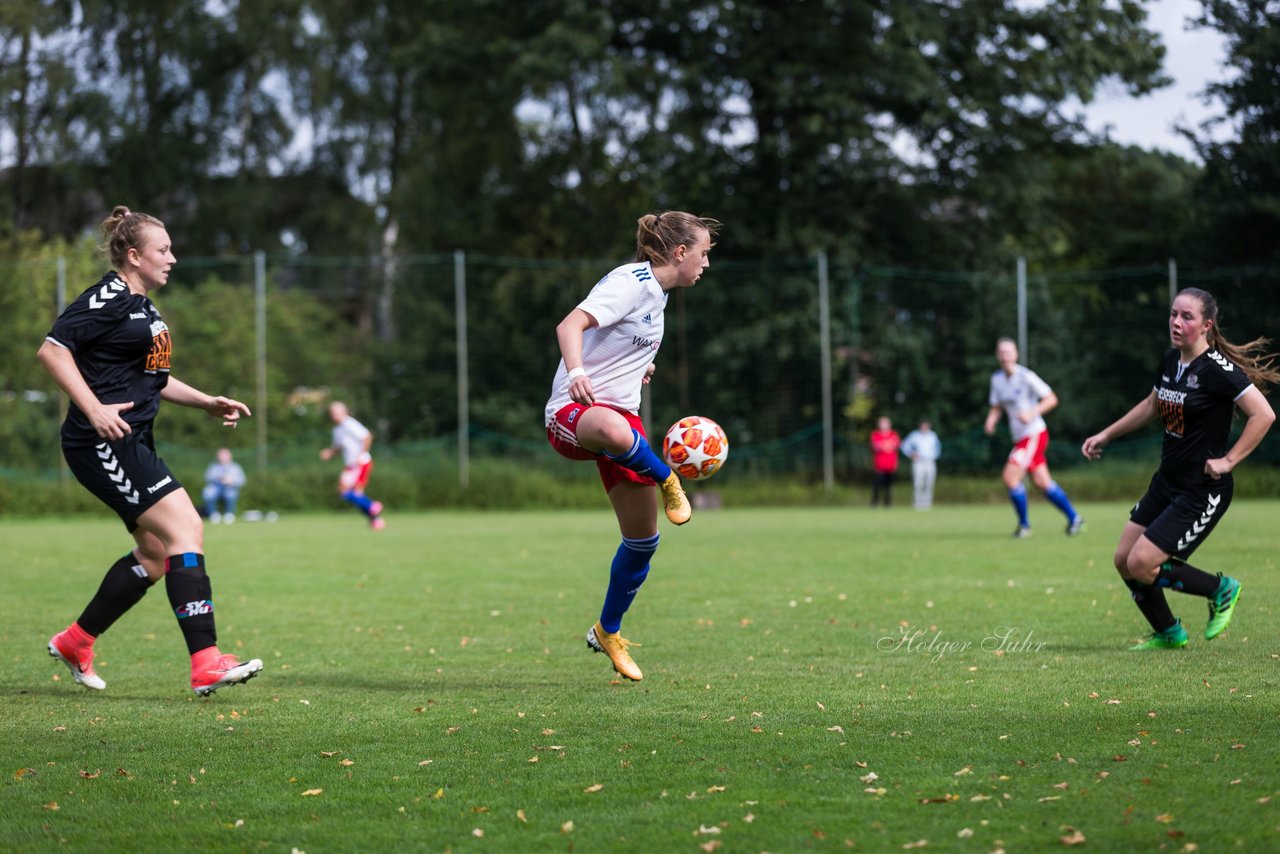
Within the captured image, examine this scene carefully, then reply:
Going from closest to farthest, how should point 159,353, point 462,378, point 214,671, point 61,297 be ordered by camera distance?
point 214,671
point 159,353
point 61,297
point 462,378

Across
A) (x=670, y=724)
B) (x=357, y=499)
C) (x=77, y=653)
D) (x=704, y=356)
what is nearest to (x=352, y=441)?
(x=357, y=499)

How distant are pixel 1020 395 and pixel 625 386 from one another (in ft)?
34.7

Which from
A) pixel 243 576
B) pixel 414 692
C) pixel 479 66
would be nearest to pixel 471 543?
pixel 243 576

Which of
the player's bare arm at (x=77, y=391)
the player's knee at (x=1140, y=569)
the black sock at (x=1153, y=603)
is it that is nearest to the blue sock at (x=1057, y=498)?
the black sock at (x=1153, y=603)

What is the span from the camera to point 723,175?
32219 mm

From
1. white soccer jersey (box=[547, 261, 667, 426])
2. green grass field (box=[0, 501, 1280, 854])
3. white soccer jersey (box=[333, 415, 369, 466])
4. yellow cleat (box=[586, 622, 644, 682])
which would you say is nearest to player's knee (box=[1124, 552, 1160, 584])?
green grass field (box=[0, 501, 1280, 854])

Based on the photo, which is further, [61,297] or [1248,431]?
[61,297]

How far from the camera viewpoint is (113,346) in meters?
6.04

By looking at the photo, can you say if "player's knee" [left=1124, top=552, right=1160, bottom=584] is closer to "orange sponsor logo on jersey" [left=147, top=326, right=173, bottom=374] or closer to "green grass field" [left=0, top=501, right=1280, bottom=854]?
"green grass field" [left=0, top=501, right=1280, bottom=854]

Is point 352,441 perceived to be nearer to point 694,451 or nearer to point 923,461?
point 923,461

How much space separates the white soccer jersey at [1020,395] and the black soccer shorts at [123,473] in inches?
450

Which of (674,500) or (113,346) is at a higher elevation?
(113,346)

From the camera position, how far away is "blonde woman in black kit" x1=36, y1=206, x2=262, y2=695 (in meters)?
5.91

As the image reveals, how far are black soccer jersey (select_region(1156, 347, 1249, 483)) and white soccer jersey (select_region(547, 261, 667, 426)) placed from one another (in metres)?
2.73
